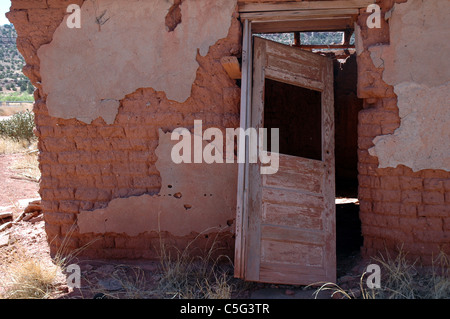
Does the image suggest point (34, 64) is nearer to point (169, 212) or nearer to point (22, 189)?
point (169, 212)

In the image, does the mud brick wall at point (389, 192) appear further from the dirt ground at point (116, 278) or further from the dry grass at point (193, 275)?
the dry grass at point (193, 275)

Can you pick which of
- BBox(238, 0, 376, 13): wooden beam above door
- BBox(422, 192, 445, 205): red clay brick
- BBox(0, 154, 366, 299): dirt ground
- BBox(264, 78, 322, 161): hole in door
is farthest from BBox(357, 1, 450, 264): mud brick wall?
BBox(264, 78, 322, 161): hole in door

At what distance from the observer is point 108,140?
171 inches

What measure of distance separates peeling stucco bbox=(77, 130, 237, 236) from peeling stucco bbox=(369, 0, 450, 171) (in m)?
1.57

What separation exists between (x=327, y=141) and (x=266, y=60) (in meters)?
0.99

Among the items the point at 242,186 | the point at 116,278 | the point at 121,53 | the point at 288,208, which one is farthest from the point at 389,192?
the point at 121,53

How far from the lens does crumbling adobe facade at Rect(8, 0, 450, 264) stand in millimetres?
3781

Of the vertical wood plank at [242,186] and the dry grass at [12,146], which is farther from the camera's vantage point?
the dry grass at [12,146]

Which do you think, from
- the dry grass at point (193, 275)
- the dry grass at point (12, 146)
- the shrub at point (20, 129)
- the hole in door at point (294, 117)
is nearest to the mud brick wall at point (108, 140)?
the dry grass at point (193, 275)

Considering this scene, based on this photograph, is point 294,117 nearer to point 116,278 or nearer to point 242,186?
point 242,186

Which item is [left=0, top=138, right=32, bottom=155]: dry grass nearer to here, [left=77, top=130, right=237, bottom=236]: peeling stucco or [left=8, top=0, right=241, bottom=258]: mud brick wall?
[left=8, top=0, right=241, bottom=258]: mud brick wall

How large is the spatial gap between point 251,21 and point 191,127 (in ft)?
3.99

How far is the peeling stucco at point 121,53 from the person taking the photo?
4.18 m

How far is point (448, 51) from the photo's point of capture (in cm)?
374
